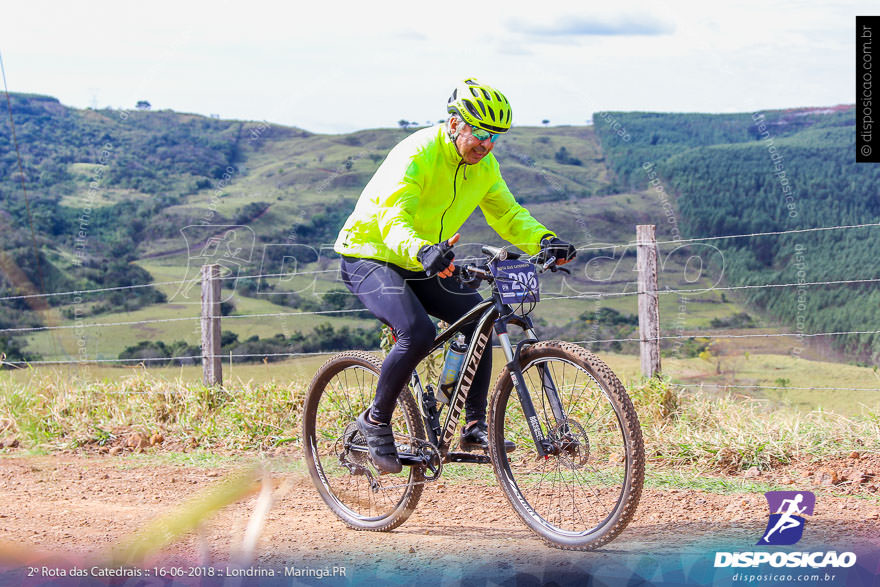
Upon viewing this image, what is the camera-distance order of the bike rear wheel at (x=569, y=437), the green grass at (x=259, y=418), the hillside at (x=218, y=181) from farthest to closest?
the hillside at (x=218, y=181)
the green grass at (x=259, y=418)
the bike rear wheel at (x=569, y=437)

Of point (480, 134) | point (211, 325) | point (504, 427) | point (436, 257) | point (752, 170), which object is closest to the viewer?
point (436, 257)

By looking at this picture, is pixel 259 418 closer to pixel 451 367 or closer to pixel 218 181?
pixel 451 367

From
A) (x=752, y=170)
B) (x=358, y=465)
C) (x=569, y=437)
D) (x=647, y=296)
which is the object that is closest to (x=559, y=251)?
(x=569, y=437)

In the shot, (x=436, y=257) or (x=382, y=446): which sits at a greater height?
(x=436, y=257)

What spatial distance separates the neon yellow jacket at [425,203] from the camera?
4.14m

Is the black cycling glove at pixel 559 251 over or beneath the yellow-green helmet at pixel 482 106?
beneath

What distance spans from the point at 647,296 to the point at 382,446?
380 cm

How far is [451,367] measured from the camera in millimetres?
4391

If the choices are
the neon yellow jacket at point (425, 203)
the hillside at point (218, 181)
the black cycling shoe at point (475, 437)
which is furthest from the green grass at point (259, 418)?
the hillside at point (218, 181)

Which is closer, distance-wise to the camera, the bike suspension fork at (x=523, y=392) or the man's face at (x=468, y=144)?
the bike suspension fork at (x=523, y=392)

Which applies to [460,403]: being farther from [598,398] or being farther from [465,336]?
[598,398]

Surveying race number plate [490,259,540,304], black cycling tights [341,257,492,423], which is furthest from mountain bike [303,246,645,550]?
black cycling tights [341,257,492,423]

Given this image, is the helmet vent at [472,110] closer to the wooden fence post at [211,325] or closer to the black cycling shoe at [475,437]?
the black cycling shoe at [475,437]

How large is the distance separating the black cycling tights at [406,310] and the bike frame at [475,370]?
12cm
